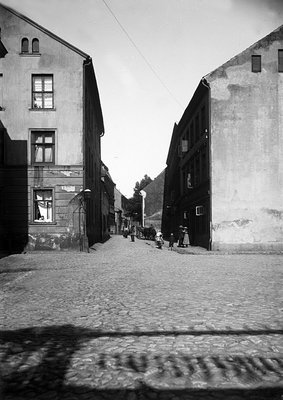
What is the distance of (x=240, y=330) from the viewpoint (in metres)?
5.53

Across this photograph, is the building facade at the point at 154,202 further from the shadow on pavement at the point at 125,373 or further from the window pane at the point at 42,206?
the shadow on pavement at the point at 125,373

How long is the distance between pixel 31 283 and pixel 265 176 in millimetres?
16376

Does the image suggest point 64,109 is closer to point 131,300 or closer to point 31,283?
point 31,283

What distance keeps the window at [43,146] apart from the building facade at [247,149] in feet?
27.8

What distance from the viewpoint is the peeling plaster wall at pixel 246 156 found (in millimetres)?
23312

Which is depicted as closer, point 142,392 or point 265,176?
point 142,392

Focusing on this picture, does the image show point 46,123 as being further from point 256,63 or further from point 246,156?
point 256,63

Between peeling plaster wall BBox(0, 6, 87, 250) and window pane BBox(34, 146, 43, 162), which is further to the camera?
window pane BBox(34, 146, 43, 162)

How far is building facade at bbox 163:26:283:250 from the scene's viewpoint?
918 inches

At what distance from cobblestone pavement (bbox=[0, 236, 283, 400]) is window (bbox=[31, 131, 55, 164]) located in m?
13.4

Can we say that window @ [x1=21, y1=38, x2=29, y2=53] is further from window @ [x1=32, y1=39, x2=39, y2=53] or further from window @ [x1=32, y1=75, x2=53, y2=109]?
window @ [x1=32, y1=75, x2=53, y2=109]

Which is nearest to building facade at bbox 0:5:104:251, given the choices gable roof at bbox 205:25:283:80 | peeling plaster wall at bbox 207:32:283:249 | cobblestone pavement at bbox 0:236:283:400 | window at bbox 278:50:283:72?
gable roof at bbox 205:25:283:80

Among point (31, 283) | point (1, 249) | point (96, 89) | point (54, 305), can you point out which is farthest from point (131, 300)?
point (96, 89)

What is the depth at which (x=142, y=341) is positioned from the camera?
5.05m
